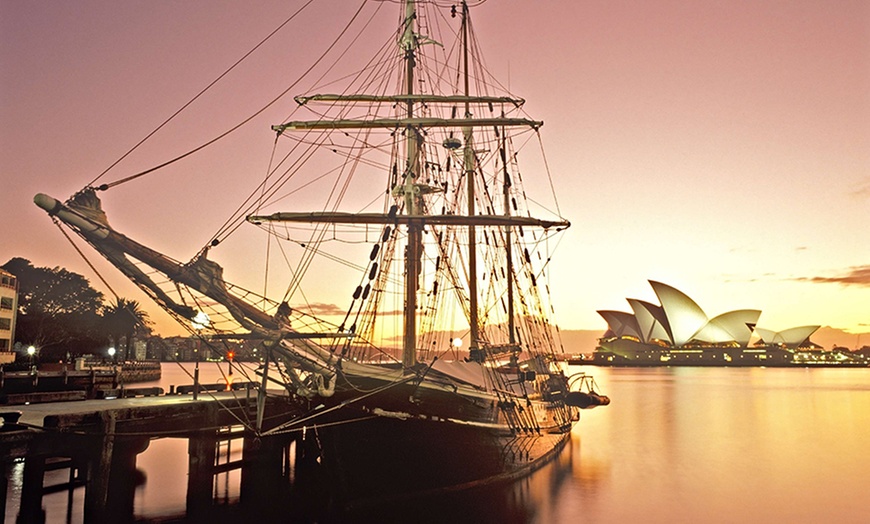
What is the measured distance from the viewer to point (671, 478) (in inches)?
1209

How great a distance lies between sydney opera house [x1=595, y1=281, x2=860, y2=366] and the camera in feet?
491

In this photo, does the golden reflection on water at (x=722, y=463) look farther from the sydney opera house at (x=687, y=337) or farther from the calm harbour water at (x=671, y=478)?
the sydney opera house at (x=687, y=337)

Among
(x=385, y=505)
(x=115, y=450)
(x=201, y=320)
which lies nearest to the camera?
(x=201, y=320)

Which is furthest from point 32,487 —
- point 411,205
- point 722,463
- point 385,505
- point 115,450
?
point 722,463

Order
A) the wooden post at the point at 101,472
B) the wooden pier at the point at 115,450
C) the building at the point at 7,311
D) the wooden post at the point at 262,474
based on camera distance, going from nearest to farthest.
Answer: the wooden pier at the point at 115,450 → the wooden post at the point at 101,472 → the wooden post at the point at 262,474 → the building at the point at 7,311

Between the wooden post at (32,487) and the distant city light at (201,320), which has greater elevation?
the distant city light at (201,320)

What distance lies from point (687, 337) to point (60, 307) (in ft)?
428

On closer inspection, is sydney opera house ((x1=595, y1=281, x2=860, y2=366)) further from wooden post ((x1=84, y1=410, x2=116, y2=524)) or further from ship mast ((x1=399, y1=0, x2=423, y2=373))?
wooden post ((x1=84, y1=410, x2=116, y2=524))

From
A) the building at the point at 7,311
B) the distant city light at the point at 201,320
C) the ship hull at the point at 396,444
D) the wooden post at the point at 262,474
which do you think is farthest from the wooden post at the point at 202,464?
the building at the point at 7,311

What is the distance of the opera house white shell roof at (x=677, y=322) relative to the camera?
475 feet

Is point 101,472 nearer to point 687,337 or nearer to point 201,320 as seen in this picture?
point 201,320

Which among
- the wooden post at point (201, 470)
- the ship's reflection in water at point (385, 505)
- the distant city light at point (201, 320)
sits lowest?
the ship's reflection in water at point (385, 505)

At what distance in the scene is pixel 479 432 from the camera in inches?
814

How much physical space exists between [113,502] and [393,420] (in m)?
8.00
